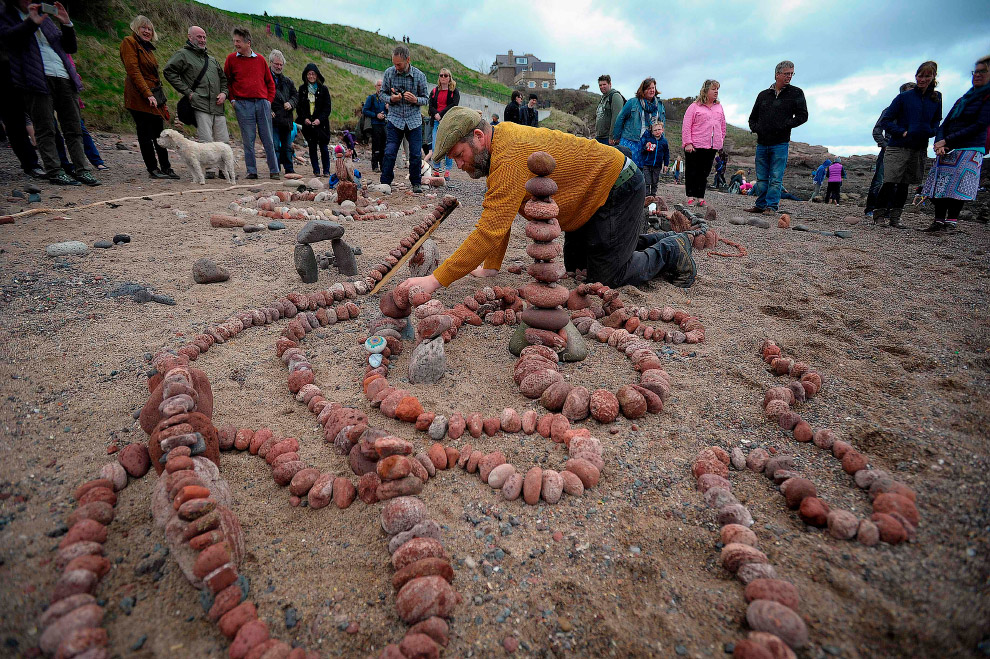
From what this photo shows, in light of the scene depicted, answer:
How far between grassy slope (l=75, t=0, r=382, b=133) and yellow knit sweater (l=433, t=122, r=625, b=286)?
14728 millimetres

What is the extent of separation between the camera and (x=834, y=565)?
164cm

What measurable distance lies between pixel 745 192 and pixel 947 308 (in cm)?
1309

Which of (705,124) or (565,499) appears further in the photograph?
(705,124)

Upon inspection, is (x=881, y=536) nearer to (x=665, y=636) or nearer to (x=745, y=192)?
(x=665, y=636)

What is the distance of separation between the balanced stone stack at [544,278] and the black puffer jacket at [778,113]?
21.5ft

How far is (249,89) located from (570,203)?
7.48m

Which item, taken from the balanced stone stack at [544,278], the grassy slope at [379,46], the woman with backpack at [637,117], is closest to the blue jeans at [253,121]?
the woman with backpack at [637,117]

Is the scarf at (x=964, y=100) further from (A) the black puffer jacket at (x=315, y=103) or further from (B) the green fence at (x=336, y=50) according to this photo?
(B) the green fence at (x=336, y=50)

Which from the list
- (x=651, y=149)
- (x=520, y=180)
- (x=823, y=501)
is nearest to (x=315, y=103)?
(x=651, y=149)

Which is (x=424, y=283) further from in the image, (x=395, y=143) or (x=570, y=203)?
(x=395, y=143)

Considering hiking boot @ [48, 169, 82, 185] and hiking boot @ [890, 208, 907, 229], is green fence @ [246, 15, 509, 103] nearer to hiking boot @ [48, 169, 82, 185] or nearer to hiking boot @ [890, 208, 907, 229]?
hiking boot @ [48, 169, 82, 185]

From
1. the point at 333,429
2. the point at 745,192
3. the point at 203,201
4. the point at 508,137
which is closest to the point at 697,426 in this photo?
the point at 333,429

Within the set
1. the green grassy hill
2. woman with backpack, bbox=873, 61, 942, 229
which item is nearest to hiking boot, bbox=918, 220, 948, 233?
woman with backpack, bbox=873, 61, 942, 229

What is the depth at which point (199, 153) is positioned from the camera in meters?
8.16
